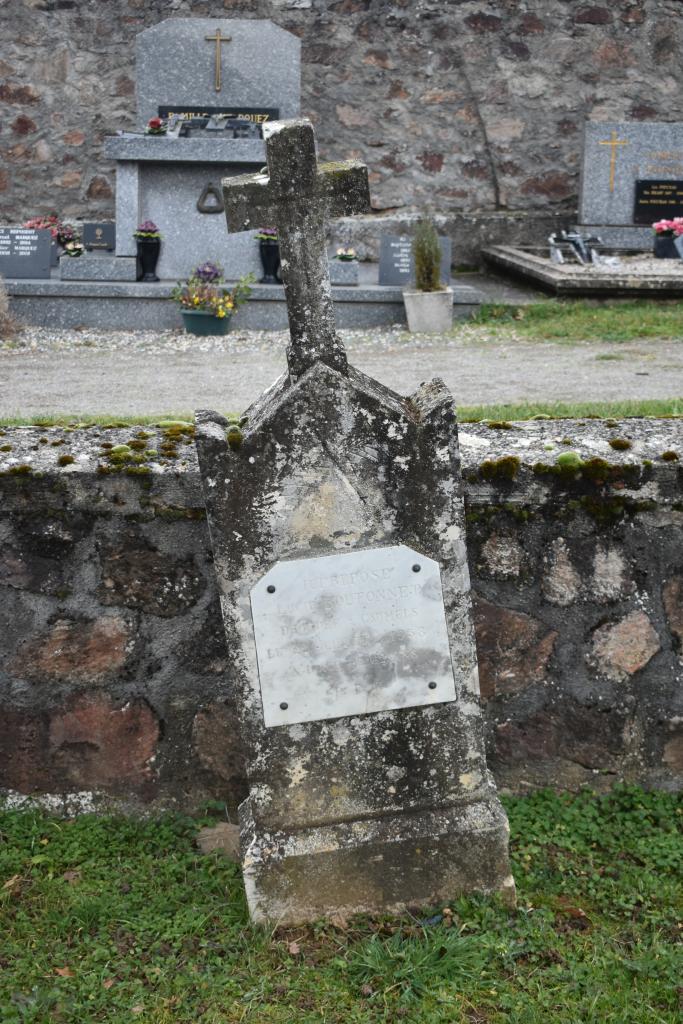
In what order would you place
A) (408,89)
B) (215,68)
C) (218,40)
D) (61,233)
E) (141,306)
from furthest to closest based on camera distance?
(408,89), (215,68), (218,40), (61,233), (141,306)

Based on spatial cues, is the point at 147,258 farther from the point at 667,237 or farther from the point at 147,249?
the point at 667,237

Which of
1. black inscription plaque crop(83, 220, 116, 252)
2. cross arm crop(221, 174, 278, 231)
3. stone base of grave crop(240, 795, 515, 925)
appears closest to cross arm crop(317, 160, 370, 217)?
cross arm crop(221, 174, 278, 231)

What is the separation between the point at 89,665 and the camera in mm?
2730

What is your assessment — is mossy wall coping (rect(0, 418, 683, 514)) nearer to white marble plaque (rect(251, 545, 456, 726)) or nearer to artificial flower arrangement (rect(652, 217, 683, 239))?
white marble plaque (rect(251, 545, 456, 726))

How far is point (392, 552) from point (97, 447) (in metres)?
0.90

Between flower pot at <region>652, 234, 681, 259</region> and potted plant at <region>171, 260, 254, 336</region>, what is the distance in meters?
4.59

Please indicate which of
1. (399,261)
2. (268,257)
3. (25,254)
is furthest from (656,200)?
(25,254)

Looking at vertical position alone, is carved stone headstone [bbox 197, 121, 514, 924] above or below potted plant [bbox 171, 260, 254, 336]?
below

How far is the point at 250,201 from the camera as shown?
233 centimetres

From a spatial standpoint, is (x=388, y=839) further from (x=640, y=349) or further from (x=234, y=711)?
(x=640, y=349)

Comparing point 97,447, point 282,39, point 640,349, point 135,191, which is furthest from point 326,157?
point 97,447

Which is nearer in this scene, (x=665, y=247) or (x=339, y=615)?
(x=339, y=615)

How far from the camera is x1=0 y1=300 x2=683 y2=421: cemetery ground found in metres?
6.23

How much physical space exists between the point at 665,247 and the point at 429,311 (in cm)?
350
